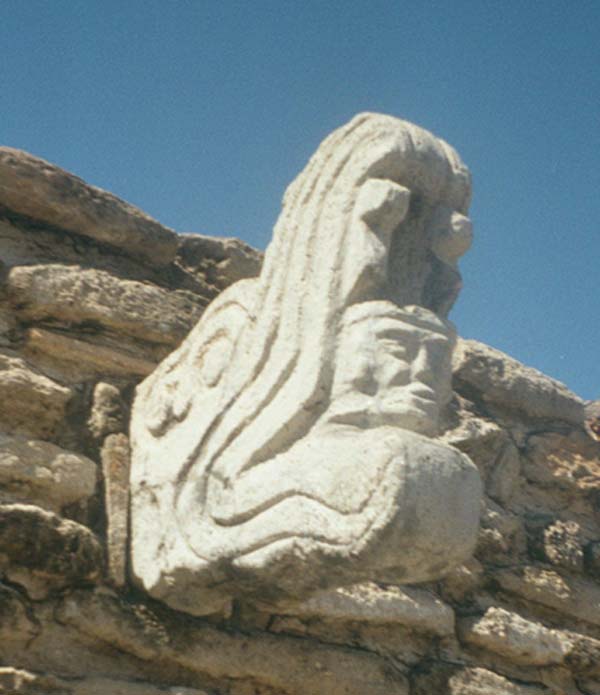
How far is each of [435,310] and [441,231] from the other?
0.22m

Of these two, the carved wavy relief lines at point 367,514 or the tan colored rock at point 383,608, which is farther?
the tan colored rock at point 383,608

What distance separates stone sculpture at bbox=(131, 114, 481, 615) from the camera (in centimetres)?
254

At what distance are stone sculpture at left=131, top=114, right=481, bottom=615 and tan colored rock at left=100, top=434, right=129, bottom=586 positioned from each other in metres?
0.04

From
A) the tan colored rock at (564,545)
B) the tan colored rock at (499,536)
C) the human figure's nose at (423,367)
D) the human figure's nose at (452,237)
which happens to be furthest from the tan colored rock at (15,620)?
the tan colored rock at (564,545)

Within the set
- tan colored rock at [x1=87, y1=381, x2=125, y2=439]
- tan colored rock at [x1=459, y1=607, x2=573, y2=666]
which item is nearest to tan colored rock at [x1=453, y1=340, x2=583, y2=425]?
tan colored rock at [x1=459, y1=607, x2=573, y2=666]

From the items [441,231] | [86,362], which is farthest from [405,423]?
[86,362]

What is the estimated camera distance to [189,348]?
10.7ft

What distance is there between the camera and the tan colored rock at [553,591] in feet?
12.9

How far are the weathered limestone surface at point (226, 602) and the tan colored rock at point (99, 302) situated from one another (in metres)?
0.02

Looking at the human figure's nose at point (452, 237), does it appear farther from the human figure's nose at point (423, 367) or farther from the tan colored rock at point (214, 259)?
the tan colored rock at point (214, 259)

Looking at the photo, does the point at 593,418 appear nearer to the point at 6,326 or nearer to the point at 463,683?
the point at 463,683

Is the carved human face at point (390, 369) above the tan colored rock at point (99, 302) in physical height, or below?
below

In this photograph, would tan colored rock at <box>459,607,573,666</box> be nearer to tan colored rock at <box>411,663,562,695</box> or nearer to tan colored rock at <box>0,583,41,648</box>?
tan colored rock at <box>411,663,562,695</box>

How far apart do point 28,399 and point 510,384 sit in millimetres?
2106
